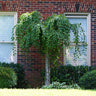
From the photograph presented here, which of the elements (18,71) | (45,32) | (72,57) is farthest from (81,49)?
(18,71)

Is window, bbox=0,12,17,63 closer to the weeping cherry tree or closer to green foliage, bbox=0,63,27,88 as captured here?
green foliage, bbox=0,63,27,88

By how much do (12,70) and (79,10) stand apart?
310cm

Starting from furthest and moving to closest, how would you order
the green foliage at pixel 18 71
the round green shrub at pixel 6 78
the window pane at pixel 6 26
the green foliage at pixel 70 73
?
the window pane at pixel 6 26 < the green foliage at pixel 70 73 < the green foliage at pixel 18 71 < the round green shrub at pixel 6 78

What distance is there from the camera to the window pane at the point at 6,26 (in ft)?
28.1

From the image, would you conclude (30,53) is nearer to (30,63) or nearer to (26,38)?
(30,63)

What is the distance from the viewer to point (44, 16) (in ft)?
28.3

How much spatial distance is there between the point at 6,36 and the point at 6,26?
339 mm

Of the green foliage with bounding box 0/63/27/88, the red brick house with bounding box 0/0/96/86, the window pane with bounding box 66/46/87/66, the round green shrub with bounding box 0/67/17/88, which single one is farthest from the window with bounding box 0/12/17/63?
the window pane with bounding box 66/46/87/66

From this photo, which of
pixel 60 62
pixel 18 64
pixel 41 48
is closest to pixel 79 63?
pixel 60 62

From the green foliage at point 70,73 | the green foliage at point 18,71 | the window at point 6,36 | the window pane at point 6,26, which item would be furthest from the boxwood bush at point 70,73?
the window pane at point 6,26

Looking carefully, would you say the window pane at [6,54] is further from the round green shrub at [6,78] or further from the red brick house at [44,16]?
the round green shrub at [6,78]

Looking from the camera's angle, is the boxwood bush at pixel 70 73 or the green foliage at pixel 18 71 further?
the boxwood bush at pixel 70 73

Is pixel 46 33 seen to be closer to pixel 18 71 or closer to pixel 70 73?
pixel 18 71

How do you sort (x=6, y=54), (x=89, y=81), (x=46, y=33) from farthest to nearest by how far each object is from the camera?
(x=6, y=54) → (x=46, y=33) → (x=89, y=81)
